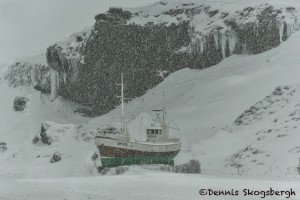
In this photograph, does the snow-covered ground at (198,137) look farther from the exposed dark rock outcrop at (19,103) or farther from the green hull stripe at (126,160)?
the green hull stripe at (126,160)

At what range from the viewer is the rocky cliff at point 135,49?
93312 millimetres

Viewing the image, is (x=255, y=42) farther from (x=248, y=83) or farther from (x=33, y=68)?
(x=33, y=68)

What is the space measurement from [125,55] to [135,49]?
7.39 ft

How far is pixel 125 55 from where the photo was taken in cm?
9712

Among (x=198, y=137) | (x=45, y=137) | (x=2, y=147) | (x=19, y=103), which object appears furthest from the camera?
(x=19, y=103)

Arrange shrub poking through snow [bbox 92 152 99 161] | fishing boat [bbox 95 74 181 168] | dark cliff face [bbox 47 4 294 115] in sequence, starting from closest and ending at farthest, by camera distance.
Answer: fishing boat [bbox 95 74 181 168], shrub poking through snow [bbox 92 152 99 161], dark cliff face [bbox 47 4 294 115]

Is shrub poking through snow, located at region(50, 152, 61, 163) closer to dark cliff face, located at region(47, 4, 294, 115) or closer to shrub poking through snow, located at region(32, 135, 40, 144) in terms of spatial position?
shrub poking through snow, located at region(32, 135, 40, 144)

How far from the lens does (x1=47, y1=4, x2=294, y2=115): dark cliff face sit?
3735 inches

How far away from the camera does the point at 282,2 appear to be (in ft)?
291

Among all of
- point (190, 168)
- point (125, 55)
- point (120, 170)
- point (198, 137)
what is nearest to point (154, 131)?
point (190, 168)

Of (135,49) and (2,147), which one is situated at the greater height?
(135,49)

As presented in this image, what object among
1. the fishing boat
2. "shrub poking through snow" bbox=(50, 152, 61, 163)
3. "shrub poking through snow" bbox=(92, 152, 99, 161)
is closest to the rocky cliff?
"shrub poking through snow" bbox=(50, 152, 61, 163)

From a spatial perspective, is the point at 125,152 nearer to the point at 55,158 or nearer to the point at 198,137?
the point at 55,158

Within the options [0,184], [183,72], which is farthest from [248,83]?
[0,184]
